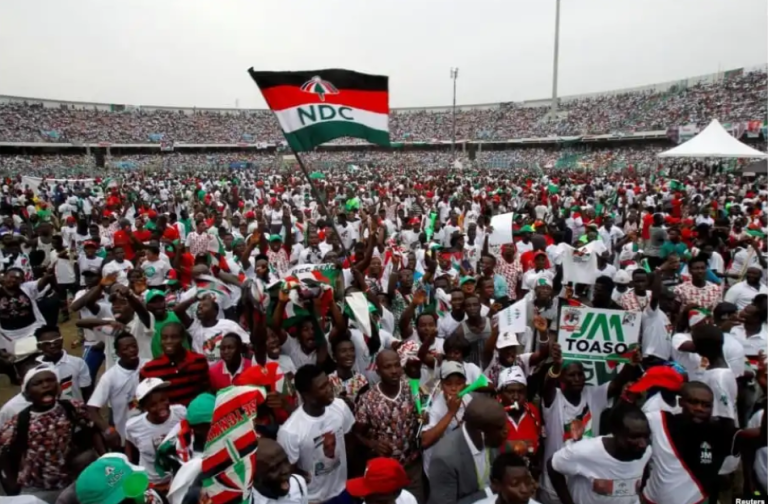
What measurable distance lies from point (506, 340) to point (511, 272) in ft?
11.3

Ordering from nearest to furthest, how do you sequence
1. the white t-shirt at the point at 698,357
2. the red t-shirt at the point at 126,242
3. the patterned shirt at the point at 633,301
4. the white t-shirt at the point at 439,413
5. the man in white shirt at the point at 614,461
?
the man in white shirt at the point at 614,461, the white t-shirt at the point at 439,413, the white t-shirt at the point at 698,357, the patterned shirt at the point at 633,301, the red t-shirt at the point at 126,242

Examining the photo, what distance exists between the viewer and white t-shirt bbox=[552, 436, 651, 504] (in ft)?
9.47

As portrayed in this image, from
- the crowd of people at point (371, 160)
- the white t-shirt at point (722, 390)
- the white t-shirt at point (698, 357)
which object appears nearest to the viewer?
the white t-shirt at point (722, 390)

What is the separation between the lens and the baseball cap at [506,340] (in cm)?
416

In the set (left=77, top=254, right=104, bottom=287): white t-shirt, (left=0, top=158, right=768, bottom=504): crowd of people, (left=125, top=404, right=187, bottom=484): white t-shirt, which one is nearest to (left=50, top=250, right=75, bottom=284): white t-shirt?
(left=77, top=254, right=104, bottom=287): white t-shirt

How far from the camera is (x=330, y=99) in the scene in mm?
5078

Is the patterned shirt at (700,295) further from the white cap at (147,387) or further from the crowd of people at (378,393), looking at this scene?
the white cap at (147,387)

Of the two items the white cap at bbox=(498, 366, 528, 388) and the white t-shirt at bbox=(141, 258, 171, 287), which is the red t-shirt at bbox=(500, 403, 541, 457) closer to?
the white cap at bbox=(498, 366, 528, 388)

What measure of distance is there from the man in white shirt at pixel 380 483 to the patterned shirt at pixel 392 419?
0.98 meters

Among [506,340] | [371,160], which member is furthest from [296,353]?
[371,160]

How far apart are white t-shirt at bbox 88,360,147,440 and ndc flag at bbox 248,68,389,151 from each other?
238 centimetres

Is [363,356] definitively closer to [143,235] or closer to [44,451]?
[44,451]

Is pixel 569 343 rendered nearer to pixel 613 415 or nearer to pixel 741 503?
pixel 613 415

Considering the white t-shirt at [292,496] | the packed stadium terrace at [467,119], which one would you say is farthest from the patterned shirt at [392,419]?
the packed stadium terrace at [467,119]
